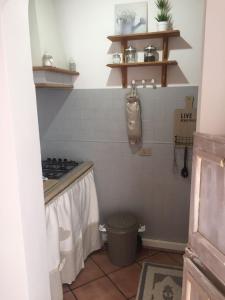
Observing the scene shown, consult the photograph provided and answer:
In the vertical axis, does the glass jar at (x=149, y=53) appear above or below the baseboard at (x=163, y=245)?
above

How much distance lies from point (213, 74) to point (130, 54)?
4.44ft

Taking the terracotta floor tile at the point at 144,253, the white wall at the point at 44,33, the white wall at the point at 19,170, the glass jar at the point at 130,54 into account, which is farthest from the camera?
the terracotta floor tile at the point at 144,253

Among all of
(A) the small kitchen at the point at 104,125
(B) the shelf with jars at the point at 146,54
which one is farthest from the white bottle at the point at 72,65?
(B) the shelf with jars at the point at 146,54

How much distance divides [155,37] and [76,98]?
0.87 metres

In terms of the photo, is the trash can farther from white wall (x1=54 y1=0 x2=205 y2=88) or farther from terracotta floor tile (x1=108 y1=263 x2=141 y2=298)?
white wall (x1=54 y1=0 x2=205 y2=88)

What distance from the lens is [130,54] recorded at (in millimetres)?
2129

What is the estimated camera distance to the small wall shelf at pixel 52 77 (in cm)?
182

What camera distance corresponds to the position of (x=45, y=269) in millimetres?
1377

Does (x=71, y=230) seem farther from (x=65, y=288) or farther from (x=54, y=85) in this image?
(x=54, y=85)

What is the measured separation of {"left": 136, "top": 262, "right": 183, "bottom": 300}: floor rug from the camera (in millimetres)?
1887

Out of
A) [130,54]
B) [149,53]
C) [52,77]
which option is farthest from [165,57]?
[52,77]

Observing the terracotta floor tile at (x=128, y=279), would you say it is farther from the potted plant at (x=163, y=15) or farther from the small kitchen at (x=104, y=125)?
the potted plant at (x=163, y=15)

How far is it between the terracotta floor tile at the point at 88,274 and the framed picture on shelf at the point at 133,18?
2.02 m

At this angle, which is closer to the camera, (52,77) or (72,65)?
(52,77)
